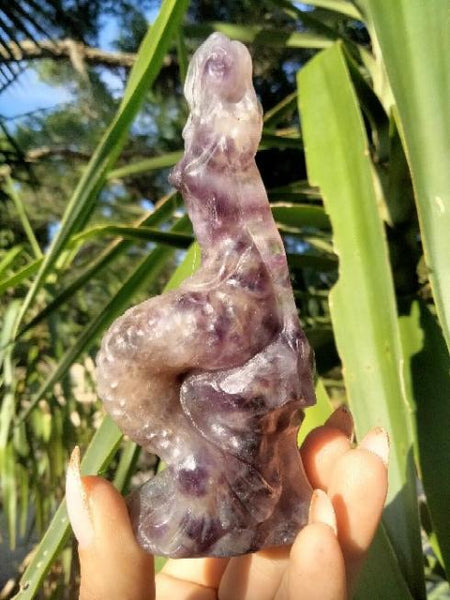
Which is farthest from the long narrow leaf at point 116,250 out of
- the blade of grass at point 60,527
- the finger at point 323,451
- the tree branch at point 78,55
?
the tree branch at point 78,55

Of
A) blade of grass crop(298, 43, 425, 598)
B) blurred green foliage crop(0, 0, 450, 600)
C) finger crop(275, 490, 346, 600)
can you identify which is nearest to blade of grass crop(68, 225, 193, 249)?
blurred green foliage crop(0, 0, 450, 600)

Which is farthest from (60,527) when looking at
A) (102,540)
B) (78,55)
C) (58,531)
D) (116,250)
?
(78,55)

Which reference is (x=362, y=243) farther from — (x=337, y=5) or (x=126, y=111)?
(x=337, y=5)

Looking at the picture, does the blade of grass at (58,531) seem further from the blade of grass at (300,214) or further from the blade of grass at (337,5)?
the blade of grass at (337,5)

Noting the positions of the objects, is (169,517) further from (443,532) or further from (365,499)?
(443,532)

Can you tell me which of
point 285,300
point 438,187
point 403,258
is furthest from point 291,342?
point 403,258

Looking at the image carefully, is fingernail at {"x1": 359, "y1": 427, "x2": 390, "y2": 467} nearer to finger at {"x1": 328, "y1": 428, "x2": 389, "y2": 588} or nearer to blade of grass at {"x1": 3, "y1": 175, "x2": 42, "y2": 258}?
finger at {"x1": 328, "y1": 428, "x2": 389, "y2": 588}
